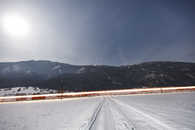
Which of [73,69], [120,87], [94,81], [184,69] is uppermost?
[73,69]

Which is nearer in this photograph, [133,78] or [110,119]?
[110,119]

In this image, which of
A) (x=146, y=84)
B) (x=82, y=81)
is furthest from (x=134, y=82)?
(x=82, y=81)

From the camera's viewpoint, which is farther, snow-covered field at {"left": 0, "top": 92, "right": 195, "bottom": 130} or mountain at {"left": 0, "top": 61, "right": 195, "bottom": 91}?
mountain at {"left": 0, "top": 61, "right": 195, "bottom": 91}

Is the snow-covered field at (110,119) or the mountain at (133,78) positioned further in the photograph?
the mountain at (133,78)

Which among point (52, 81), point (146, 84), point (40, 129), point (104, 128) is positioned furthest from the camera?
point (52, 81)

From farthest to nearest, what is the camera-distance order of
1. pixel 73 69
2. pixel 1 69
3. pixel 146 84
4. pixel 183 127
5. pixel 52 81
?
pixel 1 69
pixel 73 69
pixel 52 81
pixel 146 84
pixel 183 127

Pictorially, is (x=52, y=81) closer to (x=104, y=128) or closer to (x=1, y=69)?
(x=104, y=128)

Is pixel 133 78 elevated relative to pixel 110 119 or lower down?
elevated

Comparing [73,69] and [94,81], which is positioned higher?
[73,69]

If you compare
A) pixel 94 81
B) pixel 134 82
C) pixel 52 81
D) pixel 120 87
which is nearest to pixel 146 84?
pixel 134 82

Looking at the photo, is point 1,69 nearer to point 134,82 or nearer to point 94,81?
point 94,81

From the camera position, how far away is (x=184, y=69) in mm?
118062

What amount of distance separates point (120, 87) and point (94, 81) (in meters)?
25.4

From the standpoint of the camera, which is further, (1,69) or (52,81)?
(1,69)
